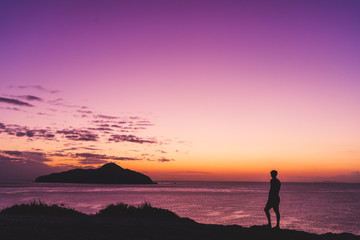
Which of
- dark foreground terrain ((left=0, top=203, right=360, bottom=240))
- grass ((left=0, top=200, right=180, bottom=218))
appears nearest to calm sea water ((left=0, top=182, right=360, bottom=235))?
grass ((left=0, top=200, right=180, bottom=218))

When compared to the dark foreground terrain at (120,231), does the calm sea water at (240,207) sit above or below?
below

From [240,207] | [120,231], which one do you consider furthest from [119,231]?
[240,207]

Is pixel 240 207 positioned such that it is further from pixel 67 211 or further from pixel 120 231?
pixel 120 231

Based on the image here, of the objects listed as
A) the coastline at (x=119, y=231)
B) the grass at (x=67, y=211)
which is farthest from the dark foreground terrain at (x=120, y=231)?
the grass at (x=67, y=211)

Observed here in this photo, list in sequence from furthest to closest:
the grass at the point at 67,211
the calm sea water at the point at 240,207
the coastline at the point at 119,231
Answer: the calm sea water at the point at 240,207
the grass at the point at 67,211
the coastline at the point at 119,231

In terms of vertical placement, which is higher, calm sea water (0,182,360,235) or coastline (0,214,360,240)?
coastline (0,214,360,240)

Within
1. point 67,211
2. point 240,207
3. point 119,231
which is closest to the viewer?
point 119,231

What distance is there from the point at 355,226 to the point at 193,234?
3158cm

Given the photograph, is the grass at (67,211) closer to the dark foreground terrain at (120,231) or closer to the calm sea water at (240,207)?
the dark foreground terrain at (120,231)

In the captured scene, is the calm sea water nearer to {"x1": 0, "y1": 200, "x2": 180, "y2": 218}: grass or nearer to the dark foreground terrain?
{"x1": 0, "y1": 200, "x2": 180, "y2": 218}: grass

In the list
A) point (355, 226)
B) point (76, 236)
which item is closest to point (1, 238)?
point (76, 236)

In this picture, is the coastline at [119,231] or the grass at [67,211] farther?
the grass at [67,211]

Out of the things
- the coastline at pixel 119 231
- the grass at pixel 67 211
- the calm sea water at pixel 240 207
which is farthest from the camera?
the calm sea water at pixel 240 207

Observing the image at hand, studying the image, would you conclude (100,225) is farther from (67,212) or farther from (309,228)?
(309,228)
